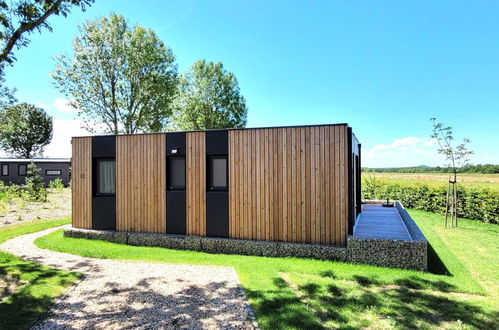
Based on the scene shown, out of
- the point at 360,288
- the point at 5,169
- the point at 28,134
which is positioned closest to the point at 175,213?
the point at 360,288

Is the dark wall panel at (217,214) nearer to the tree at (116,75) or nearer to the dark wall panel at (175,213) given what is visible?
the dark wall panel at (175,213)

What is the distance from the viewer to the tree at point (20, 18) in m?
5.30

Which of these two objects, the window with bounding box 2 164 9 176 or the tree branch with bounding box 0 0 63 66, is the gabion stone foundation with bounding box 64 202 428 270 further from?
the window with bounding box 2 164 9 176

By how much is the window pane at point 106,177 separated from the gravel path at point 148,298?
2737 mm

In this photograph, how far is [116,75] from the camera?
19.7m

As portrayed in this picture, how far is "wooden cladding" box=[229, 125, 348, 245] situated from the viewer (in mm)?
6491

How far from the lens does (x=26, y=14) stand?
534cm

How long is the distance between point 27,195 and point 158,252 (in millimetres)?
16419

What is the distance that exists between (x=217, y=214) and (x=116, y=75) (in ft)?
55.4

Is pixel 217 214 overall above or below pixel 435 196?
above

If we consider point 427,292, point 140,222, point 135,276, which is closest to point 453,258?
point 427,292

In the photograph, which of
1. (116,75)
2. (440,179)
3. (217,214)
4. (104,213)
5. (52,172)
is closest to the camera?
(217,214)

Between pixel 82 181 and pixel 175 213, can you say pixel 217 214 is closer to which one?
pixel 175 213

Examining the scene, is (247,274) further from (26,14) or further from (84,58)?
(84,58)
